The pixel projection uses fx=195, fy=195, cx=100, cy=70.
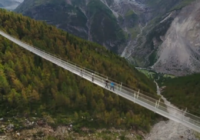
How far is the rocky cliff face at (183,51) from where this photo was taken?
162500 millimetres

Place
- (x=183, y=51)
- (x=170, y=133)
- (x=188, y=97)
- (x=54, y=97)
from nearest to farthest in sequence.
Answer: (x=54, y=97) → (x=170, y=133) → (x=188, y=97) → (x=183, y=51)

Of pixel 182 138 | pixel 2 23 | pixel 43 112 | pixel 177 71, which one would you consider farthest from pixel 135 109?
pixel 177 71

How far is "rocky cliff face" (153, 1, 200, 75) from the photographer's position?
16250 cm

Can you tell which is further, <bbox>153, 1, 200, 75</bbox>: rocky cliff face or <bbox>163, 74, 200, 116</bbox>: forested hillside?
<bbox>153, 1, 200, 75</bbox>: rocky cliff face

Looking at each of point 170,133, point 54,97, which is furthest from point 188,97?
point 54,97

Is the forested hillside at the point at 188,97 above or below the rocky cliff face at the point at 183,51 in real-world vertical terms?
below

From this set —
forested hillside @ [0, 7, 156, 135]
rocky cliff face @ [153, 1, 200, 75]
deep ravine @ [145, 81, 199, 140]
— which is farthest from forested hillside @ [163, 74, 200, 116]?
rocky cliff face @ [153, 1, 200, 75]

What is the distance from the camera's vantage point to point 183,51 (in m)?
175

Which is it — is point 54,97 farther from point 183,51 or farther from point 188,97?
point 183,51

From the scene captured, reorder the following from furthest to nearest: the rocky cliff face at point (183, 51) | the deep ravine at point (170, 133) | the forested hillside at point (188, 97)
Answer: the rocky cliff face at point (183, 51) < the forested hillside at point (188, 97) < the deep ravine at point (170, 133)

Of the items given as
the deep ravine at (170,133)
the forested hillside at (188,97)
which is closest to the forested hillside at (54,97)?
the deep ravine at (170,133)

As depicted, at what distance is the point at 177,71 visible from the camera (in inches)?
6353

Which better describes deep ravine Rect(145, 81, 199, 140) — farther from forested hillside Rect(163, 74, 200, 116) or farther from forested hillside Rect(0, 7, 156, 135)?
forested hillside Rect(163, 74, 200, 116)

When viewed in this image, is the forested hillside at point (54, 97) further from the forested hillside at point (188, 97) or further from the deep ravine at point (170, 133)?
the forested hillside at point (188, 97)
